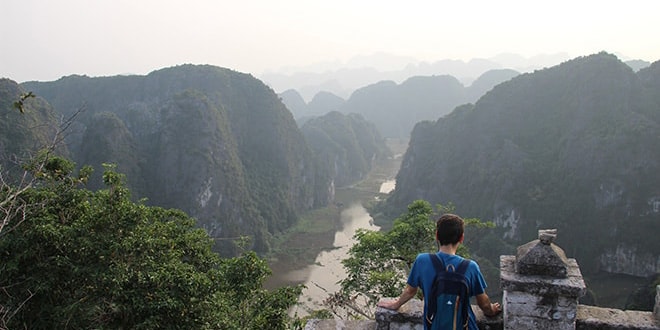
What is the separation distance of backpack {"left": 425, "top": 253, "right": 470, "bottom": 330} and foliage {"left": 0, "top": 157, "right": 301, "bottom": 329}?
5.26m

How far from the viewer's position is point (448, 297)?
308 centimetres

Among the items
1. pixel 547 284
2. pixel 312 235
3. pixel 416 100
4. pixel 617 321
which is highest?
pixel 416 100

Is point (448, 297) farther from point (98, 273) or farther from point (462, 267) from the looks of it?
point (98, 273)

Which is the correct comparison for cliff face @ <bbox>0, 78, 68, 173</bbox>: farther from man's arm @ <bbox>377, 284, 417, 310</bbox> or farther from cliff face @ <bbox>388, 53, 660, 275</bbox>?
cliff face @ <bbox>388, 53, 660, 275</bbox>

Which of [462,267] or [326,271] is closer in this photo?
[462,267]

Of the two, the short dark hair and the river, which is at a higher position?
the short dark hair

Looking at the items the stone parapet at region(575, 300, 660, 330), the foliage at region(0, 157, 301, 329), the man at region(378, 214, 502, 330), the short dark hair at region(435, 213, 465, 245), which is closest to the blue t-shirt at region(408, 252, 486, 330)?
the man at region(378, 214, 502, 330)

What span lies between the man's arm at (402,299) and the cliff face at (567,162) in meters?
43.6

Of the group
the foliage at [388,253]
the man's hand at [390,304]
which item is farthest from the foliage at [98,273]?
the man's hand at [390,304]

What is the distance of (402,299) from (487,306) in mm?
653

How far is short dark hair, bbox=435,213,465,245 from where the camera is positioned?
315 centimetres

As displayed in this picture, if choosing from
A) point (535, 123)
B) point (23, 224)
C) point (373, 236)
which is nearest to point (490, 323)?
point (23, 224)

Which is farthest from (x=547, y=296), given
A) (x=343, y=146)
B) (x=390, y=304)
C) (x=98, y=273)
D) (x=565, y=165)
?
(x=343, y=146)

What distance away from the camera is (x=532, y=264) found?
11.1ft
